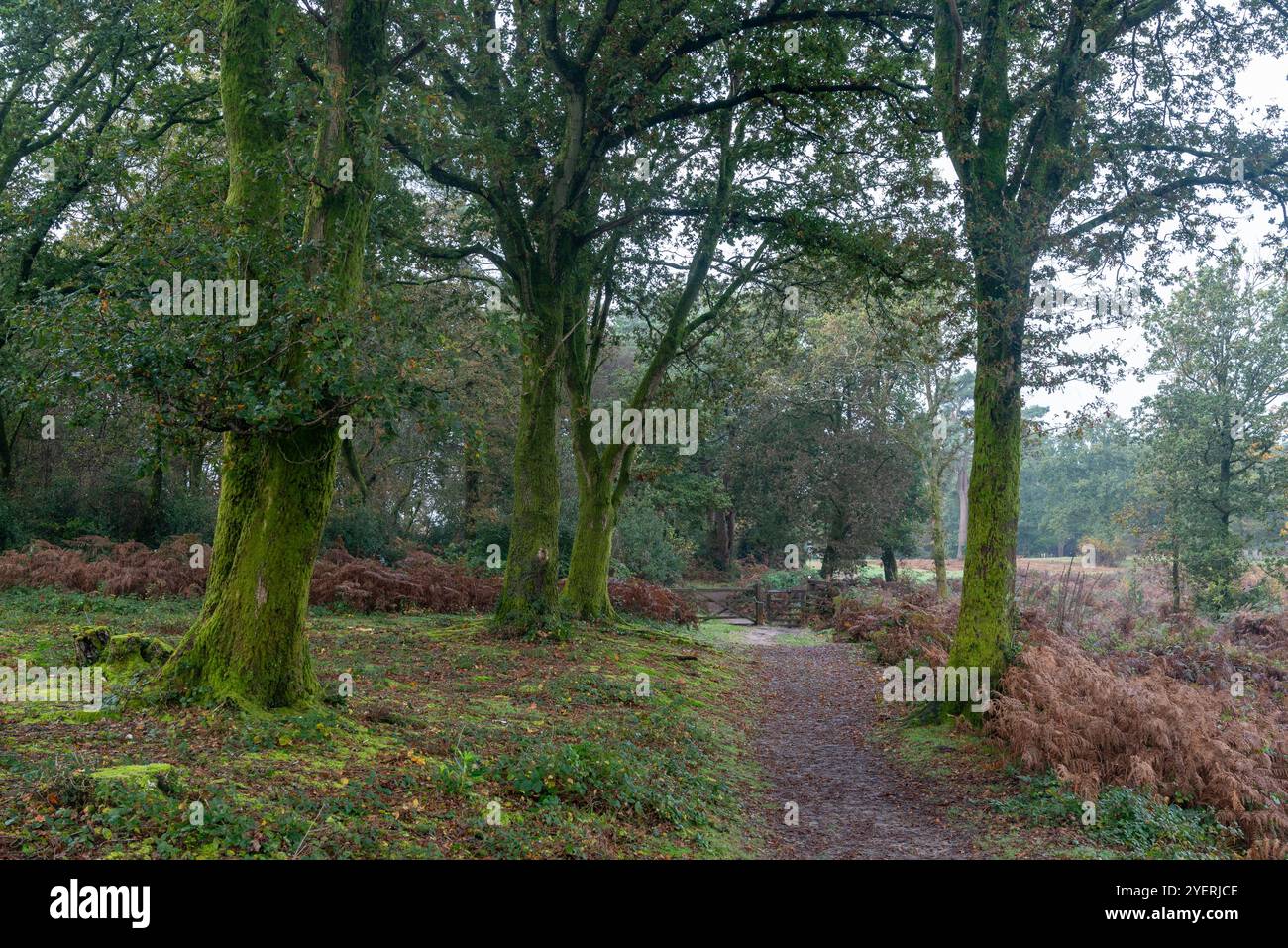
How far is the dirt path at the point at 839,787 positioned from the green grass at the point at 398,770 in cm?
48

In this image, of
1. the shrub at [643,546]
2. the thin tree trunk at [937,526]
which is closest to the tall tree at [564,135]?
the shrub at [643,546]

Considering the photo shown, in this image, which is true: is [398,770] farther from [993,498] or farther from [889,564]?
[889,564]

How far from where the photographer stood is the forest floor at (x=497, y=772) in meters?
4.68

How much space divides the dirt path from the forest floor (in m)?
0.04

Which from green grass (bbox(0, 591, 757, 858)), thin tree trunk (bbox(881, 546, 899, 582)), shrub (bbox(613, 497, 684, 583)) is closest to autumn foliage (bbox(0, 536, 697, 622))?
green grass (bbox(0, 591, 757, 858))

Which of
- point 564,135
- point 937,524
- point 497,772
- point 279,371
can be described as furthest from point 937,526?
point 279,371

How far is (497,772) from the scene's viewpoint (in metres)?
6.52

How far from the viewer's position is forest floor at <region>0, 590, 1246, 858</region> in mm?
4684

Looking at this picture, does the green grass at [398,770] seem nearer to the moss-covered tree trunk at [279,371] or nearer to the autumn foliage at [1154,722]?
the moss-covered tree trunk at [279,371]

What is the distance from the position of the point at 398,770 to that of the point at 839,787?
15.6 feet

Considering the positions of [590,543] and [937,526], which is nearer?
[590,543]

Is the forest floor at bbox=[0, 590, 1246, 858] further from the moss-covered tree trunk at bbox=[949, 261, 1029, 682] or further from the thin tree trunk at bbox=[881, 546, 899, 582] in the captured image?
the thin tree trunk at bbox=[881, 546, 899, 582]

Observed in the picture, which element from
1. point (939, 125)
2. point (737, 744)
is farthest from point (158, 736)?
point (939, 125)
